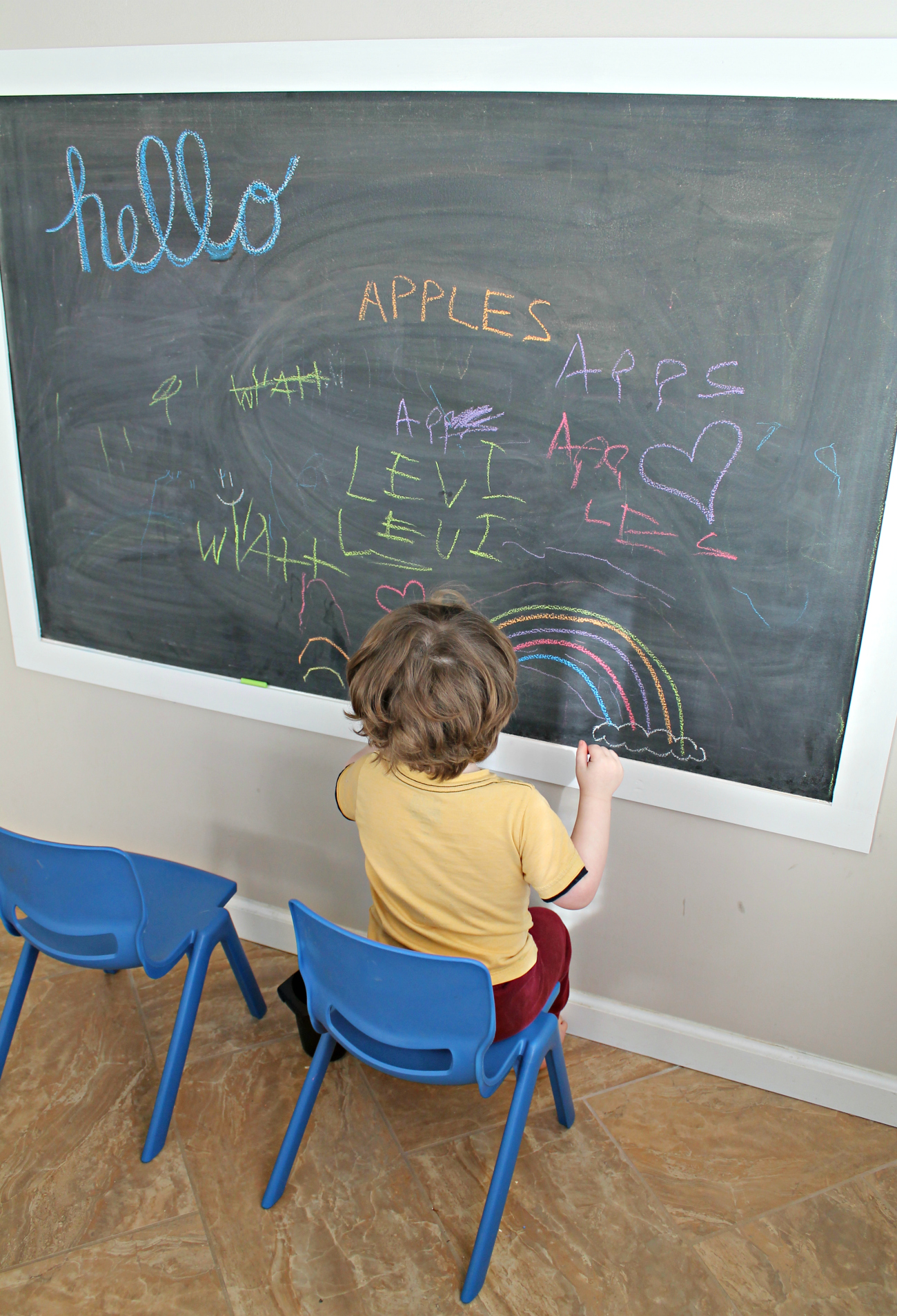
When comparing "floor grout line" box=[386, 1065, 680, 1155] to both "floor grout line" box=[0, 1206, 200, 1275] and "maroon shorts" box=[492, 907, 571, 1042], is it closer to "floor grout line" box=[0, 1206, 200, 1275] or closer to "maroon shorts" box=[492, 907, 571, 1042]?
"maroon shorts" box=[492, 907, 571, 1042]

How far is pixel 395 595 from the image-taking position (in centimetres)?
190

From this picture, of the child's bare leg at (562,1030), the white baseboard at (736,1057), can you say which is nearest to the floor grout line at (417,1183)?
the child's bare leg at (562,1030)

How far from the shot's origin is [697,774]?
1.77 meters

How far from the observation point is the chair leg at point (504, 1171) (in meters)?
1.44

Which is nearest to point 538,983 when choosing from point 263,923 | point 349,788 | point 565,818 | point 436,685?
point 565,818

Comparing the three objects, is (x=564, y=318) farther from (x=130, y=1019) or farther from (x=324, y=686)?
(x=130, y=1019)

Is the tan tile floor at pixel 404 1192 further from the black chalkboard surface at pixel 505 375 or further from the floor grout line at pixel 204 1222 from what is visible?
the black chalkboard surface at pixel 505 375

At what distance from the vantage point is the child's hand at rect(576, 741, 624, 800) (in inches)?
62.9

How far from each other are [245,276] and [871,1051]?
2178 millimetres

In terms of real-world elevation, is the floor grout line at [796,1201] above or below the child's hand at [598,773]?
below

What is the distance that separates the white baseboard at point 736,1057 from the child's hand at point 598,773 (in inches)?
29.8

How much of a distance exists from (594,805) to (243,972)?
1.03 meters

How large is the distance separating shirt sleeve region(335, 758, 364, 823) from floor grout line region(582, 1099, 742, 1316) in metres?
0.94

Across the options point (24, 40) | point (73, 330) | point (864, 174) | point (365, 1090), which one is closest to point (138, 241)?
point (73, 330)
